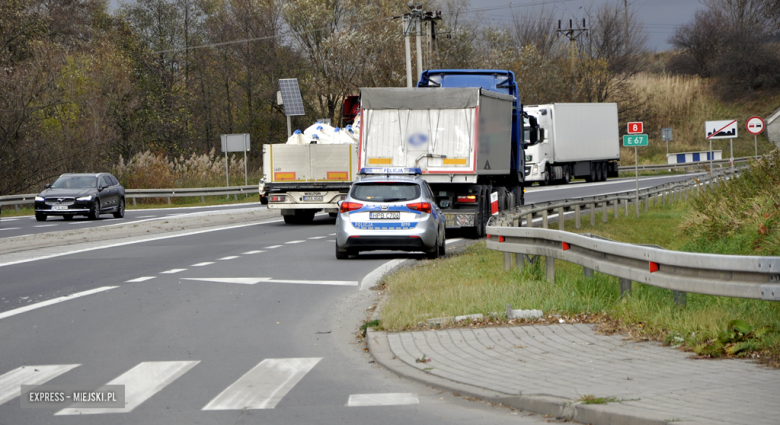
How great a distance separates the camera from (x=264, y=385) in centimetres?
707

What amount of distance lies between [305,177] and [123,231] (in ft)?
19.0

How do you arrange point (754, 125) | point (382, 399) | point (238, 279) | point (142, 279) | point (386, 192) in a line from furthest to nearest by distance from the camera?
point (754, 125) → point (386, 192) → point (142, 279) → point (238, 279) → point (382, 399)

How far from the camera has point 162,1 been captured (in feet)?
217

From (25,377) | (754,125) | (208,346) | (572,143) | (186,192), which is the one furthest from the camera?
(572,143)

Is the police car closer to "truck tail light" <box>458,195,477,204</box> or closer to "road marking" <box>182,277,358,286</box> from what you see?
"road marking" <box>182,277,358,286</box>

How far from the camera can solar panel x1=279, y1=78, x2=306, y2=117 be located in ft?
163

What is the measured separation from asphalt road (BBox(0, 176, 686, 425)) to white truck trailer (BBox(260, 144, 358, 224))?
10.8 metres

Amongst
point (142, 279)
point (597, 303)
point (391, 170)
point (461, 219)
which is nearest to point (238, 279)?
point (142, 279)

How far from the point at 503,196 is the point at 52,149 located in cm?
2804

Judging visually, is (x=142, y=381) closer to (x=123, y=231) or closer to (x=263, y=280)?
(x=263, y=280)

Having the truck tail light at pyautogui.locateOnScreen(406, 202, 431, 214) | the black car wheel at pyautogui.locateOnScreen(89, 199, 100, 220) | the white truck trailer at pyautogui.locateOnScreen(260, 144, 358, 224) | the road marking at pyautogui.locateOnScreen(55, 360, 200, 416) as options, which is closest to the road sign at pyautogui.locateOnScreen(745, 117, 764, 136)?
the white truck trailer at pyautogui.locateOnScreen(260, 144, 358, 224)

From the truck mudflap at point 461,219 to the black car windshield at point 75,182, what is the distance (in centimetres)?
1631

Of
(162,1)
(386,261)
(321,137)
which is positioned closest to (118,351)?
(386,261)

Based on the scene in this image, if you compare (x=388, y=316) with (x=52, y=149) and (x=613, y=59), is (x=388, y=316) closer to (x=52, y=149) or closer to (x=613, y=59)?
(x=52, y=149)
